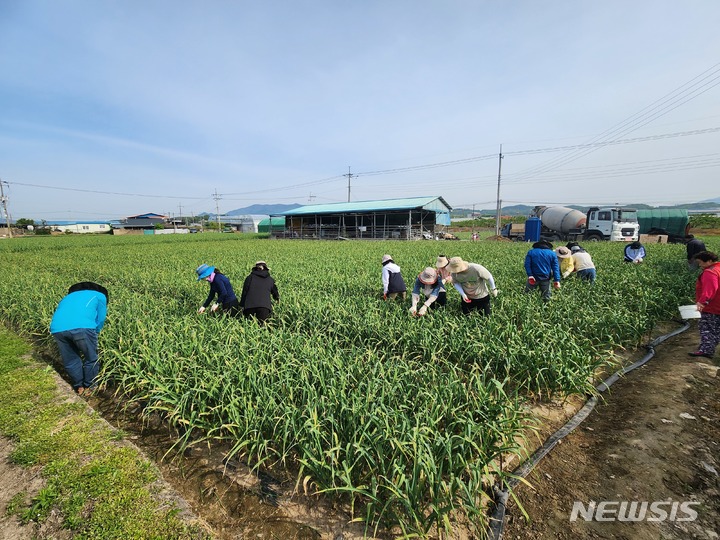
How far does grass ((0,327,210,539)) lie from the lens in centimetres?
221

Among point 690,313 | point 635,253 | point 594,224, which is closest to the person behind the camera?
point 690,313

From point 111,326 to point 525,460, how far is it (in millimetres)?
5619

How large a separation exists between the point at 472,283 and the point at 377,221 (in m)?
Answer: 31.3

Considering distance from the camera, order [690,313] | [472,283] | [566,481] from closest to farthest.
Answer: [566,481] < [690,313] < [472,283]

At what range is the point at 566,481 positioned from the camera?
2.63 meters

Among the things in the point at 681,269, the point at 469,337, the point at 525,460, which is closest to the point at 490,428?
the point at 525,460

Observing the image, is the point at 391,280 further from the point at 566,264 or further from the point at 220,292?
the point at 566,264

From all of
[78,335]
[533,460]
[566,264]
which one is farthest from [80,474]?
[566,264]

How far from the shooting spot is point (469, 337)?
440cm

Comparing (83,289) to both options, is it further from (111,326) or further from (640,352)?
(640,352)

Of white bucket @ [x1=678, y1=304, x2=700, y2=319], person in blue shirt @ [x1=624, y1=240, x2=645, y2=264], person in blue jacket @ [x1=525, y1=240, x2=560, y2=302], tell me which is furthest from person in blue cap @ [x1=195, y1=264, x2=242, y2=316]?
person in blue shirt @ [x1=624, y1=240, x2=645, y2=264]

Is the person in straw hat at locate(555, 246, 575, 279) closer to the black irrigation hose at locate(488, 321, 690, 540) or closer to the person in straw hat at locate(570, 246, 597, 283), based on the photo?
the person in straw hat at locate(570, 246, 597, 283)

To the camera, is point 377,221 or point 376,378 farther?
point 377,221

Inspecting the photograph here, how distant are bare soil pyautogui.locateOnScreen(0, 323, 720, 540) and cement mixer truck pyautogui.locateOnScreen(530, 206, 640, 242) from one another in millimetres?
21052
